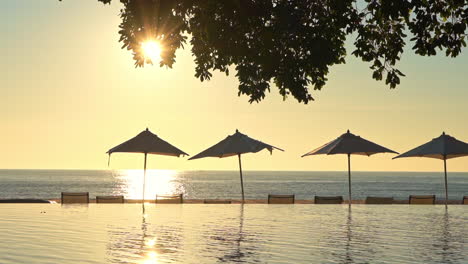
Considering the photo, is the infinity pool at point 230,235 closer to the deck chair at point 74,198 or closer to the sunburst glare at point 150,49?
the deck chair at point 74,198

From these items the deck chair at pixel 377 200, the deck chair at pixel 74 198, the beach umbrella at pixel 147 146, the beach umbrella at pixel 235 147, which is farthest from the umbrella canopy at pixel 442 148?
the deck chair at pixel 74 198

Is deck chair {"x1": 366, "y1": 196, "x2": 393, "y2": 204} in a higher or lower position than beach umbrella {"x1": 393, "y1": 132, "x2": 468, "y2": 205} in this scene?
lower

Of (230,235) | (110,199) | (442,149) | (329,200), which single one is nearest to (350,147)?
(329,200)

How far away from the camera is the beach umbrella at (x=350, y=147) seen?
30.0m

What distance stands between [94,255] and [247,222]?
8.30m

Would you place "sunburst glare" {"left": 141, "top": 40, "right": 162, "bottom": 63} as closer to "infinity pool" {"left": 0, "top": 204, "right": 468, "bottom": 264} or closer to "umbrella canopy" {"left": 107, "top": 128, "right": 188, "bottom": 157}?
"infinity pool" {"left": 0, "top": 204, "right": 468, "bottom": 264}

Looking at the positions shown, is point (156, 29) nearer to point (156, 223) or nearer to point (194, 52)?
point (194, 52)

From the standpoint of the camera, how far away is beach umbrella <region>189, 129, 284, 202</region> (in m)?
29.7

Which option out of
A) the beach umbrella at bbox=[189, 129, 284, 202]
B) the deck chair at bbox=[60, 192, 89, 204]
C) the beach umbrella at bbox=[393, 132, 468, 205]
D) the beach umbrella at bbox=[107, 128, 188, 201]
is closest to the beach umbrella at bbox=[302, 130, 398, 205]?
the beach umbrella at bbox=[393, 132, 468, 205]

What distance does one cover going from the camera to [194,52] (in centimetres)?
1418

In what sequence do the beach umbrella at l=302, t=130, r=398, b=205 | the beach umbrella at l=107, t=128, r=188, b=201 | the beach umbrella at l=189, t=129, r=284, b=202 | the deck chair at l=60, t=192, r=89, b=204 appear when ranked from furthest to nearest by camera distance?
the beach umbrella at l=302, t=130, r=398, b=205, the beach umbrella at l=189, t=129, r=284, b=202, the beach umbrella at l=107, t=128, r=188, b=201, the deck chair at l=60, t=192, r=89, b=204

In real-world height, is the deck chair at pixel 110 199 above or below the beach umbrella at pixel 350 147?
below

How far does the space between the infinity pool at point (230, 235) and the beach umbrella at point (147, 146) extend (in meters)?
2.41

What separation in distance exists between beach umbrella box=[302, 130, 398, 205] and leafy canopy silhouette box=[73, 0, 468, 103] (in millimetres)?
16418
